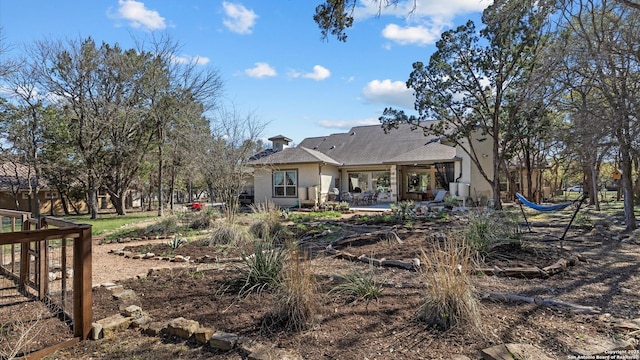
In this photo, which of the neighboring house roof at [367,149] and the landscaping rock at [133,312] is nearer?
the landscaping rock at [133,312]

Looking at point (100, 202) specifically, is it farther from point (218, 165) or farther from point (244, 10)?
point (244, 10)

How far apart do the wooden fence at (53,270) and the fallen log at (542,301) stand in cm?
373

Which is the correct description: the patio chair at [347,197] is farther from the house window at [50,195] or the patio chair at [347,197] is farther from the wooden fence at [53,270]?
the house window at [50,195]

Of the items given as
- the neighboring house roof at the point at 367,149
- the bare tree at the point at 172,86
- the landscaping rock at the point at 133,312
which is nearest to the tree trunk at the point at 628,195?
the neighboring house roof at the point at 367,149

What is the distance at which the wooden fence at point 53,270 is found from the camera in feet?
9.27

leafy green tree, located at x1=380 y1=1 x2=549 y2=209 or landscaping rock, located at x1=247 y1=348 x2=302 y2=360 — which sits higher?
leafy green tree, located at x1=380 y1=1 x2=549 y2=209

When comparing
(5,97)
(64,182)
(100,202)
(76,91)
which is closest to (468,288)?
(76,91)

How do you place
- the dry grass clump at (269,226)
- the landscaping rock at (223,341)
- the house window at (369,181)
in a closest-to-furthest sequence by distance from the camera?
the landscaping rock at (223,341), the dry grass clump at (269,226), the house window at (369,181)

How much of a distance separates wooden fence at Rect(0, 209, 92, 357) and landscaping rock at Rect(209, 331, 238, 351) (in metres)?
1.14

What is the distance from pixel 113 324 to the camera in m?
3.09

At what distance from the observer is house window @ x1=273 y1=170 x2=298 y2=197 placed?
19.7m

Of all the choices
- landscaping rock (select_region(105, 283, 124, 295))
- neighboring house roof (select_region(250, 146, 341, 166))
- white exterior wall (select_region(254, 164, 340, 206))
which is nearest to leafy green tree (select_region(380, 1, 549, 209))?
neighboring house roof (select_region(250, 146, 341, 166))

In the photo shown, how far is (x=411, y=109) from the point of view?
14844 millimetres

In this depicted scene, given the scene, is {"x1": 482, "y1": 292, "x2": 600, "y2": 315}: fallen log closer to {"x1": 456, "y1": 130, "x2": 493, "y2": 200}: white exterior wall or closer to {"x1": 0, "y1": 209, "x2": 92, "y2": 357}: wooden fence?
{"x1": 0, "y1": 209, "x2": 92, "y2": 357}: wooden fence
